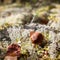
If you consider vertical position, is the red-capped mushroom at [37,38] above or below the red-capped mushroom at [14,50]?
above

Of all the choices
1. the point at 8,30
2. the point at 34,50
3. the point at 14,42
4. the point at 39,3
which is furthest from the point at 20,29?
the point at 39,3

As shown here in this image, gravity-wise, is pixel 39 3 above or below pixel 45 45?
below

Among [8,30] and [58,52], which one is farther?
[8,30]

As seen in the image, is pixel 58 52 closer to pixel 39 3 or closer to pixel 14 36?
pixel 14 36

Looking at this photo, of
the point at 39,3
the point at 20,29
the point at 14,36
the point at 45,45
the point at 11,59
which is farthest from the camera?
the point at 39,3

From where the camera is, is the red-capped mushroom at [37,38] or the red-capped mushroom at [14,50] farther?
the red-capped mushroom at [37,38]

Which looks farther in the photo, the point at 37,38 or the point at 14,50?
the point at 37,38

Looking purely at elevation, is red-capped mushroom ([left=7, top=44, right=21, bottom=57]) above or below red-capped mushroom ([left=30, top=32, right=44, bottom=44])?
below

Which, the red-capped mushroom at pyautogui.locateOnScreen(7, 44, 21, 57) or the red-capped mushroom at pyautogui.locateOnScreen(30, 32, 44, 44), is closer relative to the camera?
the red-capped mushroom at pyautogui.locateOnScreen(7, 44, 21, 57)
